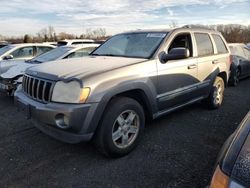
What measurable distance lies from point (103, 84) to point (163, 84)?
1.24m

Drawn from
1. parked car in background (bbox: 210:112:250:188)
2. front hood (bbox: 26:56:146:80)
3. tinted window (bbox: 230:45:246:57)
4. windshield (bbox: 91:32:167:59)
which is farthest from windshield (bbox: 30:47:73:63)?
parked car in background (bbox: 210:112:250:188)

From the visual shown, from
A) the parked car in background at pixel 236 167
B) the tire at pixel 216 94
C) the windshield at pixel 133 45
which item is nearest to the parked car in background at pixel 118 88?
the windshield at pixel 133 45

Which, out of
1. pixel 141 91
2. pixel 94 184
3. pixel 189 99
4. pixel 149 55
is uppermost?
pixel 149 55

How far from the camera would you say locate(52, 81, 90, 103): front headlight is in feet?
10.4

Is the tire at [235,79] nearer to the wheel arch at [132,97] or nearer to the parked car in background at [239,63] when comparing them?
the parked car in background at [239,63]

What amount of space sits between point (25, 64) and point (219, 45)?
5.14 metres

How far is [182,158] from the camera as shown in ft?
12.0

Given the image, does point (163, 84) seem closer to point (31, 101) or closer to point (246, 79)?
point (31, 101)

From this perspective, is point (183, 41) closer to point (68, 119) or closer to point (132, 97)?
point (132, 97)

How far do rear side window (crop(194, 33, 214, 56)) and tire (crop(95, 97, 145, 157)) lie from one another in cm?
220

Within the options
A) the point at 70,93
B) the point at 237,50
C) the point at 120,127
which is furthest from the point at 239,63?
the point at 70,93

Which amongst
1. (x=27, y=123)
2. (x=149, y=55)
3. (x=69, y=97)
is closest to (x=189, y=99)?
(x=149, y=55)

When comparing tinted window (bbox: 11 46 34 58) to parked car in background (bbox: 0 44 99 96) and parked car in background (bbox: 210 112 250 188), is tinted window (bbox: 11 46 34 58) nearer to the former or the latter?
parked car in background (bbox: 0 44 99 96)

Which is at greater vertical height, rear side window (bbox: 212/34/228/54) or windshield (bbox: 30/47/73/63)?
rear side window (bbox: 212/34/228/54)
